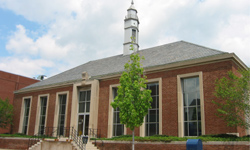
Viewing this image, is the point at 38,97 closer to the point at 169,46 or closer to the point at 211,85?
the point at 169,46

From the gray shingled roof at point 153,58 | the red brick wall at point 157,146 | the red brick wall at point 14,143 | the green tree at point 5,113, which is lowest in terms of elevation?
the red brick wall at point 14,143

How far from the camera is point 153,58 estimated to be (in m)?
24.6

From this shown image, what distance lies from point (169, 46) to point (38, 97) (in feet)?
53.7

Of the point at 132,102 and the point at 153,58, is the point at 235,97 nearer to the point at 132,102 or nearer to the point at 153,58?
the point at 132,102

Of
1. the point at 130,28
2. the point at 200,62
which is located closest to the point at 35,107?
the point at 130,28

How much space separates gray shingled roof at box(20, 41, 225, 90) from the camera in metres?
21.1

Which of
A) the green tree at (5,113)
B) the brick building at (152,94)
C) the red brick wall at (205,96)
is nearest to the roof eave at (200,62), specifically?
the brick building at (152,94)

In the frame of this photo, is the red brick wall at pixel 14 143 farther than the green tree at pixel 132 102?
Yes

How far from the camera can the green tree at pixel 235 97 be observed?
51.0ft

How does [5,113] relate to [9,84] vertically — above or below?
below

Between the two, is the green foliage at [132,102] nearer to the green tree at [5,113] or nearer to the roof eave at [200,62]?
the roof eave at [200,62]

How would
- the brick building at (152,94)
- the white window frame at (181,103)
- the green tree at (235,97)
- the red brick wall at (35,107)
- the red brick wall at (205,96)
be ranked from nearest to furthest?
the green tree at (235,97)
the red brick wall at (205,96)
the white window frame at (181,103)
the brick building at (152,94)
the red brick wall at (35,107)

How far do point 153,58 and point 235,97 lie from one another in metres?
10.3

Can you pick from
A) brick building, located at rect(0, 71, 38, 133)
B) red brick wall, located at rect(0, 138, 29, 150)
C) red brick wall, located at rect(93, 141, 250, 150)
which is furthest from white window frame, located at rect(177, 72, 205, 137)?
brick building, located at rect(0, 71, 38, 133)
